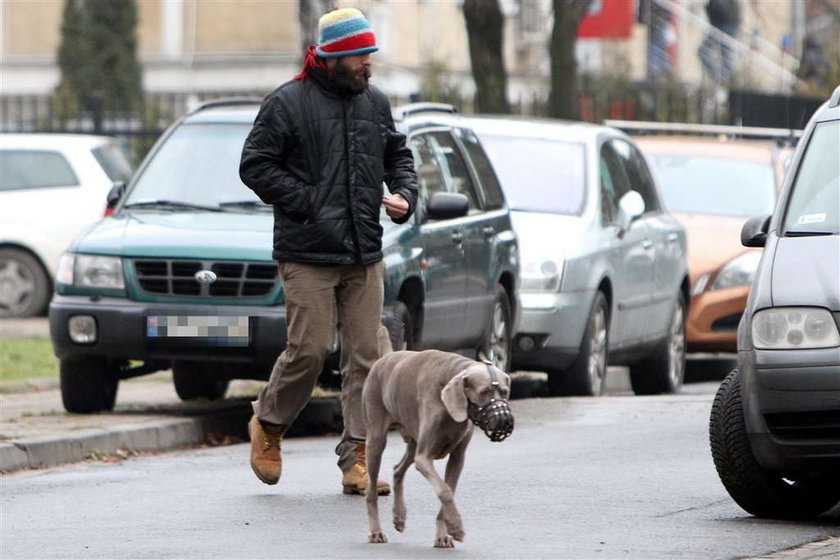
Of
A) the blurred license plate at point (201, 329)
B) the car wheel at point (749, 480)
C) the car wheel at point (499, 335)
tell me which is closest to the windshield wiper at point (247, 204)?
the blurred license plate at point (201, 329)

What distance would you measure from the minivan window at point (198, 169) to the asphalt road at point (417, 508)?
155 centimetres

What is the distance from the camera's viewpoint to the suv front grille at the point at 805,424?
22.6 ft

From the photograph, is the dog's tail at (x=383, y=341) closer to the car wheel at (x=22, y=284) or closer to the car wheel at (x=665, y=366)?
the car wheel at (x=665, y=366)

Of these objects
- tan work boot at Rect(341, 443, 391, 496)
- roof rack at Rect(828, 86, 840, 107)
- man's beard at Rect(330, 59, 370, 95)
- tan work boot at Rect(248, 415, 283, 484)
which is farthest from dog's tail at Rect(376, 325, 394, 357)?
roof rack at Rect(828, 86, 840, 107)

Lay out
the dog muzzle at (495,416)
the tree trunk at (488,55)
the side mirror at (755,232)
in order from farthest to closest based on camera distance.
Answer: the tree trunk at (488,55)
the side mirror at (755,232)
the dog muzzle at (495,416)

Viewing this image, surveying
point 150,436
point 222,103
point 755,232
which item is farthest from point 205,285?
point 755,232

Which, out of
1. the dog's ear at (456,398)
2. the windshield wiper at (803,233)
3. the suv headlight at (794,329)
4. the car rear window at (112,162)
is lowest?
the car rear window at (112,162)

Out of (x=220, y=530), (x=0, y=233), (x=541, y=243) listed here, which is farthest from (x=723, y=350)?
(x=220, y=530)

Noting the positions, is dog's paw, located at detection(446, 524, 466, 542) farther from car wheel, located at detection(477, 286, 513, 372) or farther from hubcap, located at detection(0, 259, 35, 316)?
hubcap, located at detection(0, 259, 35, 316)

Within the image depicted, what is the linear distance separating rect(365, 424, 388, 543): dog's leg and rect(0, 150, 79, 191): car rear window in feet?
41.3

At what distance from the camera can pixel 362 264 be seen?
7.91m

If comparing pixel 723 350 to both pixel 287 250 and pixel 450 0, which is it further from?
pixel 450 0

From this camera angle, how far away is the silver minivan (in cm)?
1263

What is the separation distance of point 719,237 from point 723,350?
35.7 inches
